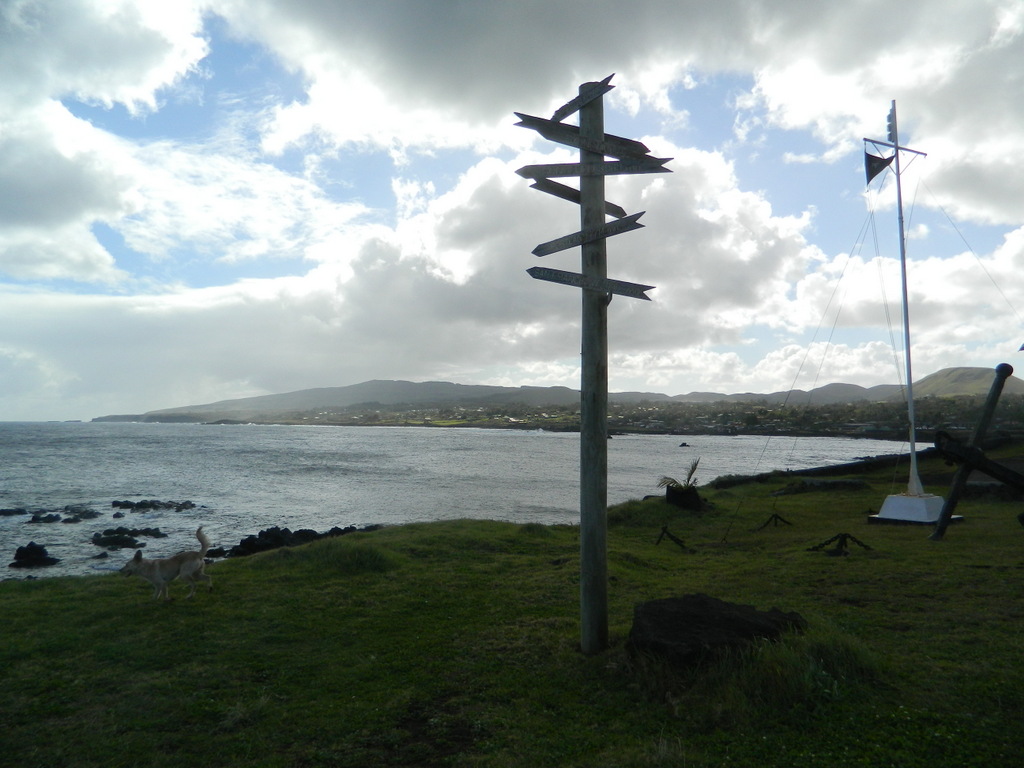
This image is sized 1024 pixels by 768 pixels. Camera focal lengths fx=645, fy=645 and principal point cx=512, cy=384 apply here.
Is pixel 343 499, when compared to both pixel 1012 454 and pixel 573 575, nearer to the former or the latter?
pixel 573 575

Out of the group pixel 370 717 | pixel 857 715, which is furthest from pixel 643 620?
pixel 370 717

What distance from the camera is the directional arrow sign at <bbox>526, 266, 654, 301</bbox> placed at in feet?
22.6

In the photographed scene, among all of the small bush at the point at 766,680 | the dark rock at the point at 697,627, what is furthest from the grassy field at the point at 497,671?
the dark rock at the point at 697,627

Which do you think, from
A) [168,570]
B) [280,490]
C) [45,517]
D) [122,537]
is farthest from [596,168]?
[280,490]

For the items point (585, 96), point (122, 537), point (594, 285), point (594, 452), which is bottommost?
point (122, 537)

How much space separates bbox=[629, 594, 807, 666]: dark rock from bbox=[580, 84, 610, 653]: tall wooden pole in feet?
1.65

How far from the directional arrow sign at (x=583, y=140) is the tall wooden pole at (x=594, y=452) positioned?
8cm

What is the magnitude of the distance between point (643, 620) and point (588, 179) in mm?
4712

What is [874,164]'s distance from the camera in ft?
54.9

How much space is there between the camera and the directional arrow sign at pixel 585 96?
6.92 m

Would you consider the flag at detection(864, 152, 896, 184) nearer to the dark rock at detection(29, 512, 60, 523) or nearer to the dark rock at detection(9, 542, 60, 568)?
the dark rock at detection(9, 542, 60, 568)

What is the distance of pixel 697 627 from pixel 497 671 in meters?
2.09

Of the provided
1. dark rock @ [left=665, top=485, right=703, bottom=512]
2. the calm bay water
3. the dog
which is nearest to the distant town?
the calm bay water

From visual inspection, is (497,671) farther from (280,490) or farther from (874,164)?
(280,490)
